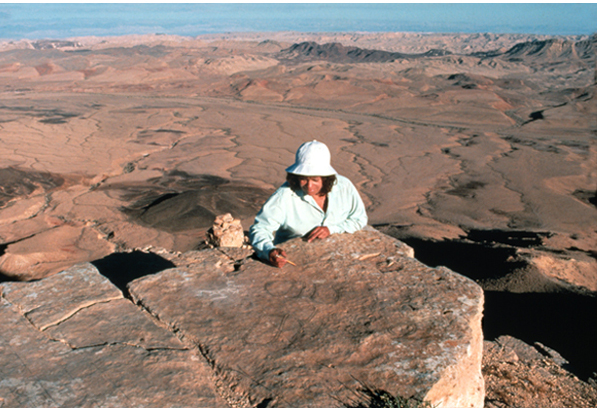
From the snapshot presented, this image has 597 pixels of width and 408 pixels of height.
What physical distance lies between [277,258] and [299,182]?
1.56 feet

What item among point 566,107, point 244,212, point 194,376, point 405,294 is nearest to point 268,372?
point 194,376

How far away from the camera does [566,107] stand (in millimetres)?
19344

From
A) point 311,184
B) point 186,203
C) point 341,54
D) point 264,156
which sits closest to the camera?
point 311,184

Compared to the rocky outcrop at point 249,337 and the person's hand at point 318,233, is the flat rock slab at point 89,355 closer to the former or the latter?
the rocky outcrop at point 249,337

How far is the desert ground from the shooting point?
5500 mm

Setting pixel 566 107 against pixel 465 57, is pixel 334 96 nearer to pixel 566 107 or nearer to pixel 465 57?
pixel 566 107

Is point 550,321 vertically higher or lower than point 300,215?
lower

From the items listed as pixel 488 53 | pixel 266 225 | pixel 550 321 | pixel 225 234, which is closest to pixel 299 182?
pixel 266 225

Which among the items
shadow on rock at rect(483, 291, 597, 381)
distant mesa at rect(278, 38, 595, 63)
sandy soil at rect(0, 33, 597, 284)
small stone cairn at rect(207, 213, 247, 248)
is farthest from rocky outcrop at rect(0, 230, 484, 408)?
distant mesa at rect(278, 38, 595, 63)

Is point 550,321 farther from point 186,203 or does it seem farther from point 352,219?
point 186,203

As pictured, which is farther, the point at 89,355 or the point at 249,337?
the point at 249,337

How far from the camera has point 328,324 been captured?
2129mm

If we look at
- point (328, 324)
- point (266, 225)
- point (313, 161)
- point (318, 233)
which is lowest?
point (328, 324)

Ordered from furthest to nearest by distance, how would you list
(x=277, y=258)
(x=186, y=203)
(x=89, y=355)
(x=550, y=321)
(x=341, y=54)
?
(x=341, y=54) < (x=186, y=203) < (x=550, y=321) < (x=277, y=258) < (x=89, y=355)
